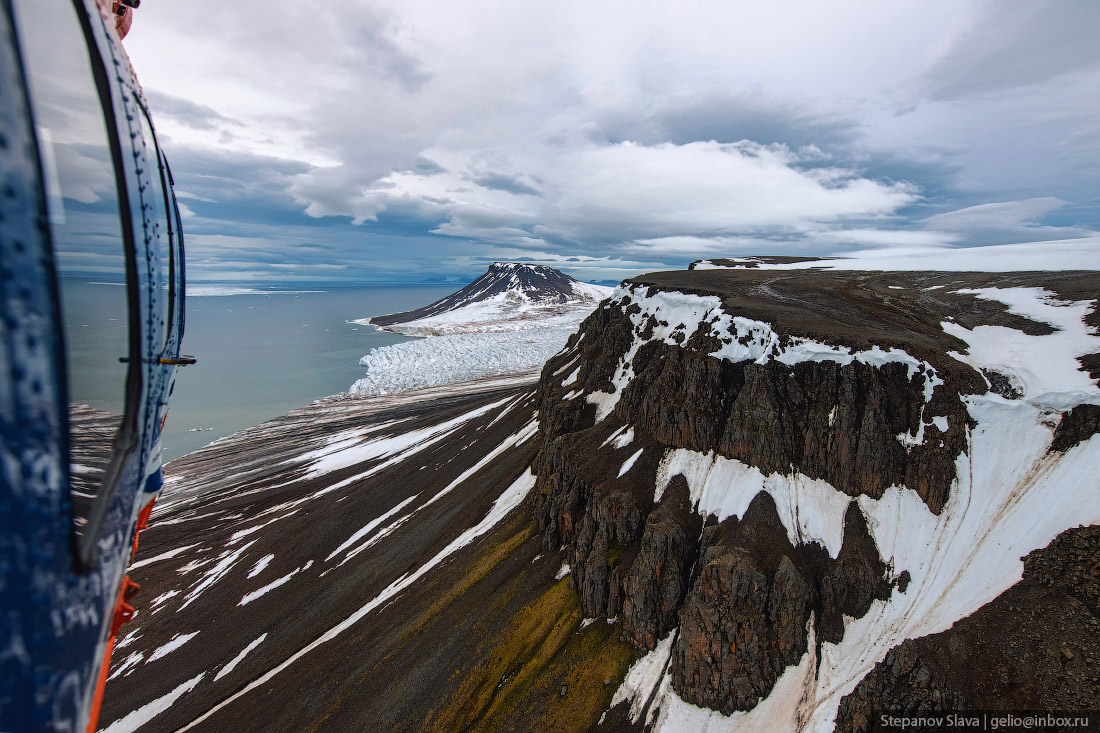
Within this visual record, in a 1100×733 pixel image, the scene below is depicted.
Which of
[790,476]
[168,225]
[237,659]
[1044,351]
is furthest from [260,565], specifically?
[1044,351]

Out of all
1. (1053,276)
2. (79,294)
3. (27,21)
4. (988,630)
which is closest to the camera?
(27,21)

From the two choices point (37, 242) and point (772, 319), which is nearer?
point (37, 242)

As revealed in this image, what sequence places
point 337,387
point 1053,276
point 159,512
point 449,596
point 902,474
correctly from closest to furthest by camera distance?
point 902,474 < point 449,596 < point 1053,276 < point 159,512 < point 337,387

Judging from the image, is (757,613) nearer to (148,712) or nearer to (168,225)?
(168,225)

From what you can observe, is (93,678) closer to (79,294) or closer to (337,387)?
(79,294)

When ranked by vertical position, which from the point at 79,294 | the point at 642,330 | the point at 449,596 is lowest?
the point at 449,596

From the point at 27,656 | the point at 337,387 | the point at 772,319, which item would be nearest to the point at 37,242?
the point at 27,656

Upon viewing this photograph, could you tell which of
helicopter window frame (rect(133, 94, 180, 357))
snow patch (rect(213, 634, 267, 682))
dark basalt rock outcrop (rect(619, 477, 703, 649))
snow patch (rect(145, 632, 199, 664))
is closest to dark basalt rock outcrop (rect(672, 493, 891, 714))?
dark basalt rock outcrop (rect(619, 477, 703, 649))
